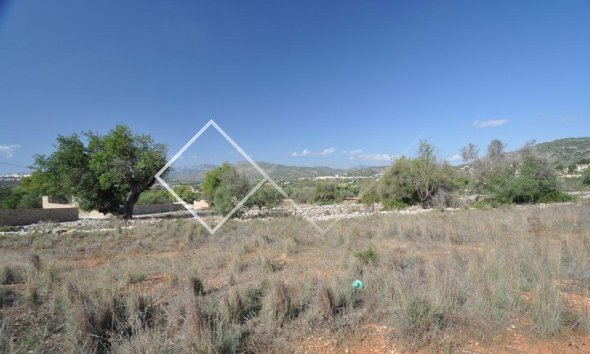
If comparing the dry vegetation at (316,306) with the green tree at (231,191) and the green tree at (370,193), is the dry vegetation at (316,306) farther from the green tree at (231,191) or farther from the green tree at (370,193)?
the green tree at (370,193)

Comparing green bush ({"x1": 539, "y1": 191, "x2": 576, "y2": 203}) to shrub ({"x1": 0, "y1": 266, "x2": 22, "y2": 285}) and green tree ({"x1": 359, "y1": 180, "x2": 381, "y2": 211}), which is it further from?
shrub ({"x1": 0, "y1": 266, "x2": 22, "y2": 285})

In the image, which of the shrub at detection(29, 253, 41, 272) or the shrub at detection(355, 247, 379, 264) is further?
the shrub at detection(29, 253, 41, 272)

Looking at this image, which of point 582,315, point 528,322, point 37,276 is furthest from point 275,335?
point 37,276

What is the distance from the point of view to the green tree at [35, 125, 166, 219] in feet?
64.0

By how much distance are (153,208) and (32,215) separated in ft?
44.0

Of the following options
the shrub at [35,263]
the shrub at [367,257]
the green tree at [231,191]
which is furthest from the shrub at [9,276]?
the green tree at [231,191]

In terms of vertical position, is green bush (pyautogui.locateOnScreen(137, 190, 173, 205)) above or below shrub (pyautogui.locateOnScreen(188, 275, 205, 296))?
above

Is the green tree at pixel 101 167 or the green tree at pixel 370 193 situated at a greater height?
the green tree at pixel 101 167

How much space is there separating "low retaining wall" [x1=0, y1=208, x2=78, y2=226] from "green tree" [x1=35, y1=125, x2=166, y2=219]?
2254mm

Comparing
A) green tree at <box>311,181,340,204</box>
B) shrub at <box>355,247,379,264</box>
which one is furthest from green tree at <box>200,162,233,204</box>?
shrub at <box>355,247,379,264</box>

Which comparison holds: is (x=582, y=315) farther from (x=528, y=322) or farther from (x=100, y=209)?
(x=100, y=209)

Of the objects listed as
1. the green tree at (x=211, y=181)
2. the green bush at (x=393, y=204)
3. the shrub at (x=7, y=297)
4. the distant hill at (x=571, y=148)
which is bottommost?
the green bush at (x=393, y=204)

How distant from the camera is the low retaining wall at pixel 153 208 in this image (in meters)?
31.0

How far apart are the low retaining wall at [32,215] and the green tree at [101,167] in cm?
225
